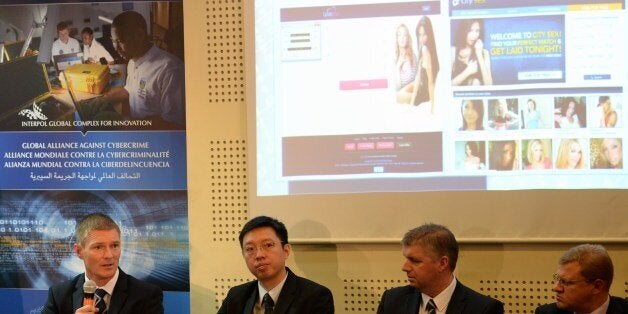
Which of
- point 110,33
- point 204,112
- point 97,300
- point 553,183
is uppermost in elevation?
point 110,33

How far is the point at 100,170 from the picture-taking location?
4781 mm

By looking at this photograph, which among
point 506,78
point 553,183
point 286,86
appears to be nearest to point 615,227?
point 553,183

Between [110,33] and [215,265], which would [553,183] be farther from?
[110,33]

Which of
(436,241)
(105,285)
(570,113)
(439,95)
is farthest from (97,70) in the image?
(570,113)

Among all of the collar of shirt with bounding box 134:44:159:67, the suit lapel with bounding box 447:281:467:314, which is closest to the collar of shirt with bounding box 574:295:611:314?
the suit lapel with bounding box 447:281:467:314

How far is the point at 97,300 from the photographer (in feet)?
12.9

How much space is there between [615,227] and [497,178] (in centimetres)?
66

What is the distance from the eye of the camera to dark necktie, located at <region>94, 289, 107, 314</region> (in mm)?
3922

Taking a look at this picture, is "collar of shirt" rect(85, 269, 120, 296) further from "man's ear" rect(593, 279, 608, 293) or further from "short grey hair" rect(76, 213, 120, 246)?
"man's ear" rect(593, 279, 608, 293)

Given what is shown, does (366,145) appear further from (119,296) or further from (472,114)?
(119,296)

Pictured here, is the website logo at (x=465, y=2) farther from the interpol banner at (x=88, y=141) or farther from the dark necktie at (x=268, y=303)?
the dark necktie at (x=268, y=303)

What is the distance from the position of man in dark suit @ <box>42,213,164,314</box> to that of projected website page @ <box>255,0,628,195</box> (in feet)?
2.96

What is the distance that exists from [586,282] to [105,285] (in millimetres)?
2310

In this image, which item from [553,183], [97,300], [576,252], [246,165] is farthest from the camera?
Result: [246,165]
